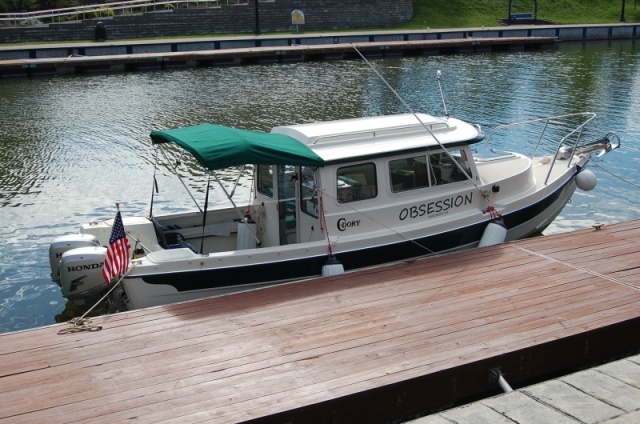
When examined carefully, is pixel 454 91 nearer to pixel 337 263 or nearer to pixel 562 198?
pixel 562 198

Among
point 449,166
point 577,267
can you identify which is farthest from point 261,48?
point 577,267

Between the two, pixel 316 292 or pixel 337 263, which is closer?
pixel 316 292

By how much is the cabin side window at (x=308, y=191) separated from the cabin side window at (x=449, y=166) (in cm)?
205

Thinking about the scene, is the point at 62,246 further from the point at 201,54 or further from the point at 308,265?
the point at 201,54

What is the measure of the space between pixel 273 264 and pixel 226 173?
32.8ft

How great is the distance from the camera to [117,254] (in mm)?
10555

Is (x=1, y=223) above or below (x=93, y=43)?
below

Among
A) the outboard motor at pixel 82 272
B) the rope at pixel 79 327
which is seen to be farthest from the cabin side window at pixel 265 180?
the rope at pixel 79 327

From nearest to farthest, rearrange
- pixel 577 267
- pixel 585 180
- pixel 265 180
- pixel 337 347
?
pixel 337 347 < pixel 577 267 < pixel 265 180 < pixel 585 180

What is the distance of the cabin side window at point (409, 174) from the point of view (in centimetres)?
1205

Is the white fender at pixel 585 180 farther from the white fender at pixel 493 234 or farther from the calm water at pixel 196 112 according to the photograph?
the white fender at pixel 493 234

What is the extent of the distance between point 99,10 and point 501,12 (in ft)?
108

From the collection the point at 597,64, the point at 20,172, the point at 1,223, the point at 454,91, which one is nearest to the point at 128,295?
the point at 1,223

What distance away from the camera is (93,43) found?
154 feet
